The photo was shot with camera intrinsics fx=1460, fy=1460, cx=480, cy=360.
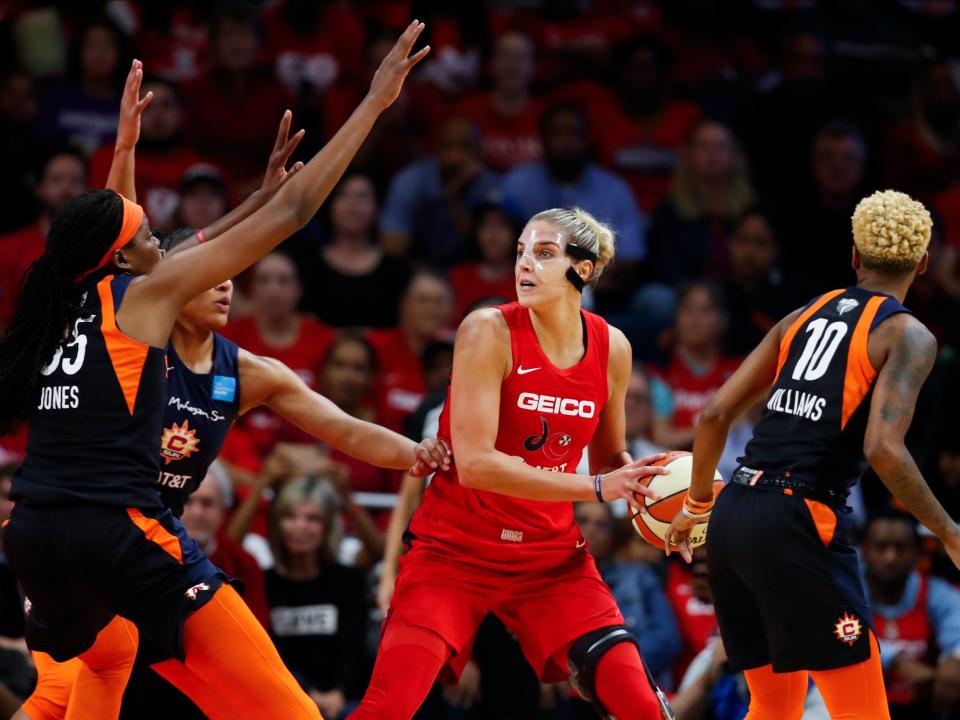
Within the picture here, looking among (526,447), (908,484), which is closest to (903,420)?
(908,484)

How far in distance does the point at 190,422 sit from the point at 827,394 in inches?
86.8

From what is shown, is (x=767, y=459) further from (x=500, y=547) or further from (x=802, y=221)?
(x=802, y=221)

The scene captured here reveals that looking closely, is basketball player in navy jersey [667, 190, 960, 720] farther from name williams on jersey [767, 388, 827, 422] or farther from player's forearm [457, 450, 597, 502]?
player's forearm [457, 450, 597, 502]

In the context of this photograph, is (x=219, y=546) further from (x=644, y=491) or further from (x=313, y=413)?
(x=644, y=491)

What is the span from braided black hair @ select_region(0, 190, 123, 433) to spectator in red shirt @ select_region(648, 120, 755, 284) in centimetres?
598

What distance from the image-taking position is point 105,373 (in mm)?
4359

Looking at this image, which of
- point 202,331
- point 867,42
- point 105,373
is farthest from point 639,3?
point 105,373

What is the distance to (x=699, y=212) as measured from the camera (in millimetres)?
10180

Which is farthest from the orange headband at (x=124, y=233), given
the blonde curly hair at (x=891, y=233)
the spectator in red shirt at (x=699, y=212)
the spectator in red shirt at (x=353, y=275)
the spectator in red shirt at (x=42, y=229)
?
the spectator in red shirt at (x=699, y=212)

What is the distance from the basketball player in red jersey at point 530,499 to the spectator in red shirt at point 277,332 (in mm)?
3400

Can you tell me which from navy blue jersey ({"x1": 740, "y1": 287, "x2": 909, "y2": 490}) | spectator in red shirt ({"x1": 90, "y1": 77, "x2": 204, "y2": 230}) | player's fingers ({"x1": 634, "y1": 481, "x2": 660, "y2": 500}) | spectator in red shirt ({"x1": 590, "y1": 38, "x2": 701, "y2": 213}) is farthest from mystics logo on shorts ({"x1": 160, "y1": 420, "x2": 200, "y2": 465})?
spectator in red shirt ({"x1": 590, "y1": 38, "x2": 701, "y2": 213})

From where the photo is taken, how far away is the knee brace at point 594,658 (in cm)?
495

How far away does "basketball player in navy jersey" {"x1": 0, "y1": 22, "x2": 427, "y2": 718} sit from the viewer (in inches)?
172

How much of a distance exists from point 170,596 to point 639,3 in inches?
349
